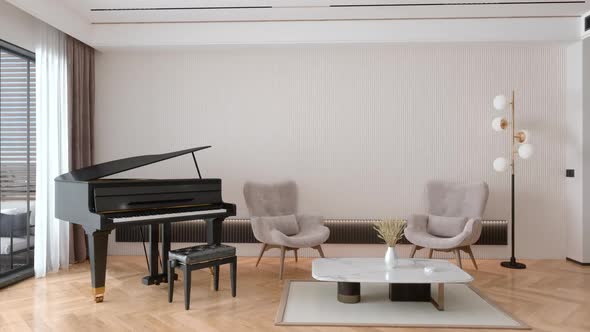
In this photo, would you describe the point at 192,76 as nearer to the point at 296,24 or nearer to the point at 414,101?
the point at 296,24

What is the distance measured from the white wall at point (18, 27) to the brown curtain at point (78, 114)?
18.5 inches

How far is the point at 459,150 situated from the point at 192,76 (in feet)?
11.2

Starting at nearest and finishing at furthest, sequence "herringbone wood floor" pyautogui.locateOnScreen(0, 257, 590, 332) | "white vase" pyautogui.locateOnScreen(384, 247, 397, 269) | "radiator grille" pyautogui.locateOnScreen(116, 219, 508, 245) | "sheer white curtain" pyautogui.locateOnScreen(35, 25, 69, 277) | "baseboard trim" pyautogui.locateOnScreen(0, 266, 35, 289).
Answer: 1. "herringbone wood floor" pyautogui.locateOnScreen(0, 257, 590, 332)
2. "white vase" pyautogui.locateOnScreen(384, 247, 397, 269)
3. "baseboard trim" pyautogui.locateOnScreen(0, 266, 35, 289)
4. "sheer white curtain" pyautogui.locateOnScreen(35, 25, 69, 277)
5. "radiator grille" pyautogui.locateOnScreen(116, 219, 508, 245)

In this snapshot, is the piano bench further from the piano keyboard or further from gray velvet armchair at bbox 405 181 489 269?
gray velvet armchair at bbox 405 181 489 269

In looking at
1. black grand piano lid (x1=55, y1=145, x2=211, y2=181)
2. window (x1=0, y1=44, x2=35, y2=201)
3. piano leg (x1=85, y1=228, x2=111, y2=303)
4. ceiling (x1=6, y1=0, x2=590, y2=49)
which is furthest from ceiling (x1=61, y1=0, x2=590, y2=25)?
piano leg (x1=85, y1=228, x2=111, y2=303)

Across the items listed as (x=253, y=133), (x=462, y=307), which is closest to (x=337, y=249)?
(x=253, y=133)

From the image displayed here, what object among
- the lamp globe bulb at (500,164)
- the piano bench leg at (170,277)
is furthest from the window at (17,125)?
the lamp globe bulb at (500,164)

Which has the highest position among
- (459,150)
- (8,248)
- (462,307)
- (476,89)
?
(476,89)

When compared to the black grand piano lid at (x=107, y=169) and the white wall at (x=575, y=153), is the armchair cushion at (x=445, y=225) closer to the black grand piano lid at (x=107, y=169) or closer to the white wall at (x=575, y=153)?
the white wall at (x=575, y=153)

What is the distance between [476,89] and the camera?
18.5 feet

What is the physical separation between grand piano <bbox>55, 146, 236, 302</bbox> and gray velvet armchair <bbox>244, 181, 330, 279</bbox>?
593 mm

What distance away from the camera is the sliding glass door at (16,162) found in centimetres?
446

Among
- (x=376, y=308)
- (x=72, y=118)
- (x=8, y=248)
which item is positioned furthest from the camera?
(x=72, y=118)

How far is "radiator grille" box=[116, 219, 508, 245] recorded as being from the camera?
5.56m
